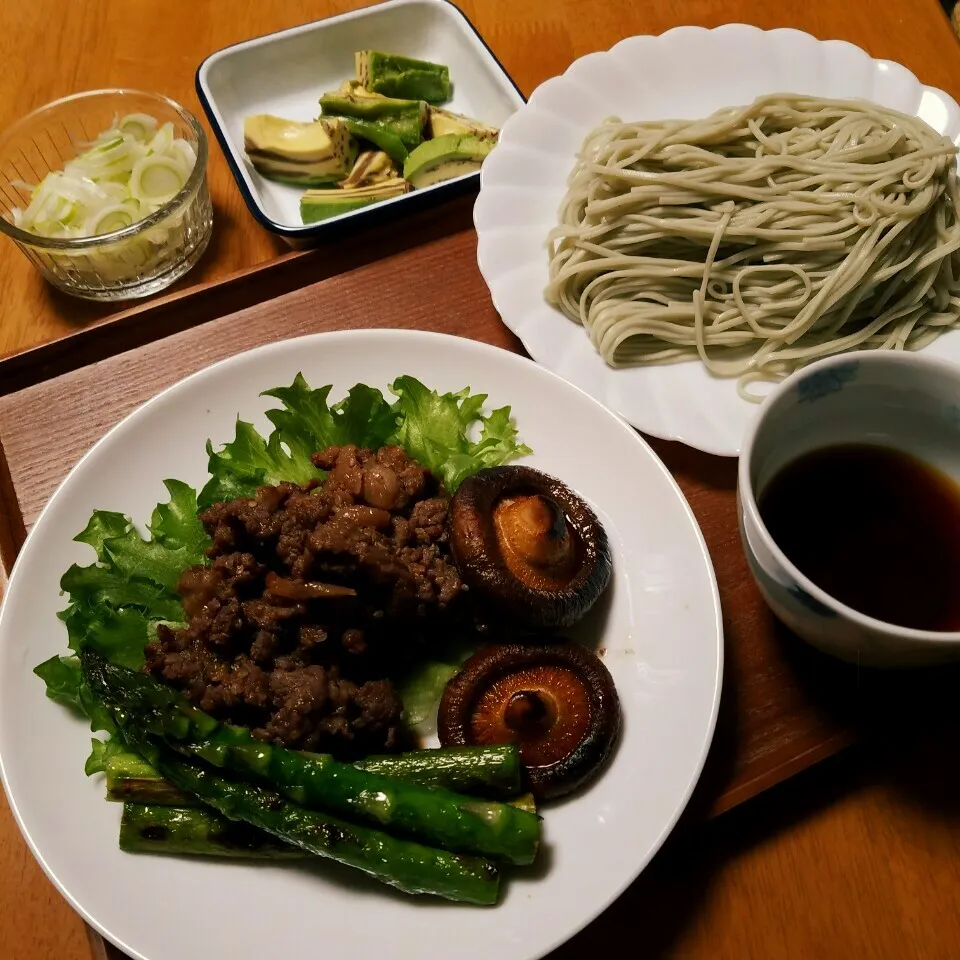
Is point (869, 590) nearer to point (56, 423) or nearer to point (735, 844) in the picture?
point (735, 844)

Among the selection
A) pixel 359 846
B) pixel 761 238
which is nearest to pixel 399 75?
pixel 761 238

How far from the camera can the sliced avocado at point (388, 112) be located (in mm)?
3320

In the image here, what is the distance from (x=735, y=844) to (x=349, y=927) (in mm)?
947

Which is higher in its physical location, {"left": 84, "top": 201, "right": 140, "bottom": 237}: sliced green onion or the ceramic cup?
{"left": 84, "top": 201, "right": 140, "bottom": 237}: sliced green onion

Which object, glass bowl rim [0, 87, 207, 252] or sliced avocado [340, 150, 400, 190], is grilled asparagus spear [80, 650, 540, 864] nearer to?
glass bowl rim [0, 87, 207, 252]

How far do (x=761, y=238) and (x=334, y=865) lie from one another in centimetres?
223

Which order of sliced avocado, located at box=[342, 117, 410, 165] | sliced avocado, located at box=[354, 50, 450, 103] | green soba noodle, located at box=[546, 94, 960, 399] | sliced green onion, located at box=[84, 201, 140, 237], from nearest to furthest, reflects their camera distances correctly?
green soba noodle, located at box=[546, 94, 960, 399]
sliced green onion, located at box=[84, 201, 140, 237]
sliced avocado, located at box=[342, 117, 410, 165]
sliced avocado, located at box=[354, 50, 450, 103]

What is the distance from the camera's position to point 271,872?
67.7 inches

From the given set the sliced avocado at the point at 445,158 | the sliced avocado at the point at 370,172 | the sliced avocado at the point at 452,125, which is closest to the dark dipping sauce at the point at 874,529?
the sliced avocado at the point at 445,158

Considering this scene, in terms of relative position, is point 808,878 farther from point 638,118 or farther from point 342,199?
point 342,199

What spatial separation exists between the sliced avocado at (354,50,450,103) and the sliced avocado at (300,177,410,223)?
2.01 ft

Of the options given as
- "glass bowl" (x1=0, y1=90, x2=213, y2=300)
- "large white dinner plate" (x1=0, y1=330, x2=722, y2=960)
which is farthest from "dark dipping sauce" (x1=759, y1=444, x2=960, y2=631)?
"glass bowl" (x1=0, y1=90, x2=213, y2=300)

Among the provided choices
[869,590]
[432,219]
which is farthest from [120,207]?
[869,590]

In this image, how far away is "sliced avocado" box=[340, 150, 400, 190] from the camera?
3240 millimetres
